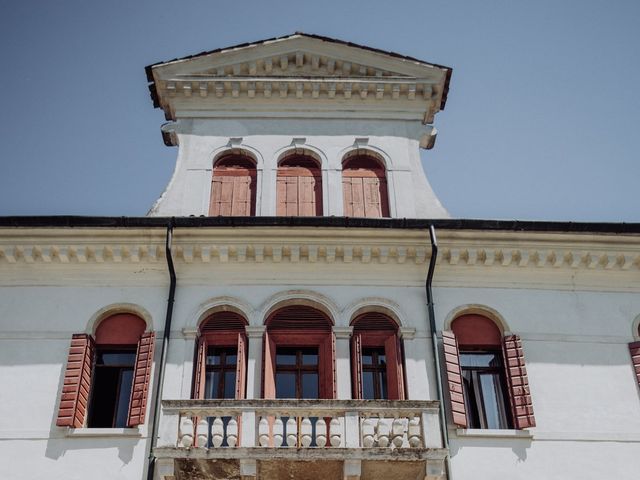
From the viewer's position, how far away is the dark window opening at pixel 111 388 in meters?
14.7

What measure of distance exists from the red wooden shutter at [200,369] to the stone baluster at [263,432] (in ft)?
5.88

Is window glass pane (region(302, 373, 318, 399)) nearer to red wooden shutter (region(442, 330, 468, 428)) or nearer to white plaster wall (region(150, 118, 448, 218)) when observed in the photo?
red wooden shutter (region(442, 330, 468, 428))

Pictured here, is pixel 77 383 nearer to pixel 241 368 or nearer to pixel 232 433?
pixel 241 368

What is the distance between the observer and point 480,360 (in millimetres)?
15555

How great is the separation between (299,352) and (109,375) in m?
3.43

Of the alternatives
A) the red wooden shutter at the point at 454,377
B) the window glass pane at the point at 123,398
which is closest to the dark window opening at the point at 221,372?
the window glass pane at the point at 123,398

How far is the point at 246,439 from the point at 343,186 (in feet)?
22.3

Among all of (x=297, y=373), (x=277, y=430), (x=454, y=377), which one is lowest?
(x=277, y=430)

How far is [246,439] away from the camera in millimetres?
13070

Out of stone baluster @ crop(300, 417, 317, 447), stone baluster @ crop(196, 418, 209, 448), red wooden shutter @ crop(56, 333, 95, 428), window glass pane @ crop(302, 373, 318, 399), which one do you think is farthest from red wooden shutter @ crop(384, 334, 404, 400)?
red wooden shutter @ crop(56, 333, 95, 428)

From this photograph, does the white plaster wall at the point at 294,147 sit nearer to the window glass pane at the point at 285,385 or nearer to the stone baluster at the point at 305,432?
the window glass pane at the point at 285,385

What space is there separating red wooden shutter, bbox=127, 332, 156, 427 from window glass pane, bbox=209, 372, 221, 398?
103 cm

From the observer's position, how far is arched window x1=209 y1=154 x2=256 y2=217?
17.7 metres

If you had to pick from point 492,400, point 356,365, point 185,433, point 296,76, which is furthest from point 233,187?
point 492,400
